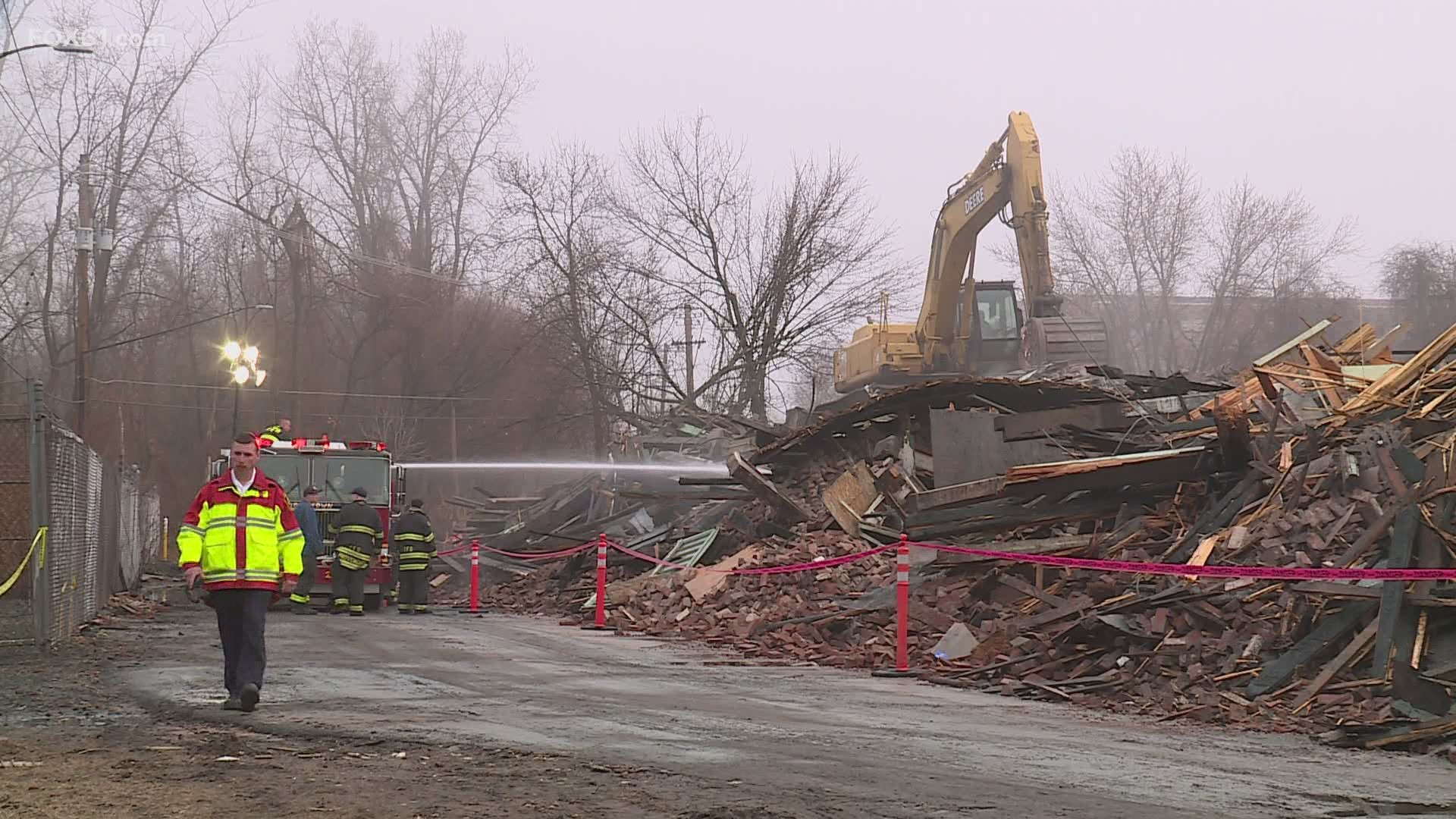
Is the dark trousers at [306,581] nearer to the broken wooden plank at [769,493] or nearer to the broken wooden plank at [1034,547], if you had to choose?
the broken wooden plank at [769,493]

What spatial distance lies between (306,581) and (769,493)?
23.7ft

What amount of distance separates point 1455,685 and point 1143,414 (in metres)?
8.47

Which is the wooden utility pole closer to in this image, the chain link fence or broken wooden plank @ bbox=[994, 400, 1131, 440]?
the chain link fence

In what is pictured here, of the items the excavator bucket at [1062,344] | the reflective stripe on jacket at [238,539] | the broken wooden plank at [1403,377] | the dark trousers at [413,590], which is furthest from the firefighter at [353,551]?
the broken wooden plank at [1403,377]

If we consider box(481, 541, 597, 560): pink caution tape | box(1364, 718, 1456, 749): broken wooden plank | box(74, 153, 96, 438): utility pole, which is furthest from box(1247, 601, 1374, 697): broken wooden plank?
box(74, 153, 96, 438): utility pole

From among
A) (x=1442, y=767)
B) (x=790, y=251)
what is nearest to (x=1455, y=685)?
(x=1442, y=767)

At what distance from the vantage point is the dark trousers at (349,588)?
20.8 m

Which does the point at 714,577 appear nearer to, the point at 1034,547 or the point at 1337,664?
the point at 1034,547

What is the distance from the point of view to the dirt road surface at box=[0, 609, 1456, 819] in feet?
19.4

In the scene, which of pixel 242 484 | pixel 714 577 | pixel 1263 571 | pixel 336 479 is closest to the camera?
pixel 242 484

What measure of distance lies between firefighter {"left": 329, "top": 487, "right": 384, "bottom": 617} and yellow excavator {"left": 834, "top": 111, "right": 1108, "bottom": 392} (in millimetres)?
11318

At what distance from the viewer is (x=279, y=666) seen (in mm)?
12109

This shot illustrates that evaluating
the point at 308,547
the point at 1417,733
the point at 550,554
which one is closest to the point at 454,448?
the point at 550,554

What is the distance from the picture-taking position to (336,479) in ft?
74.1
